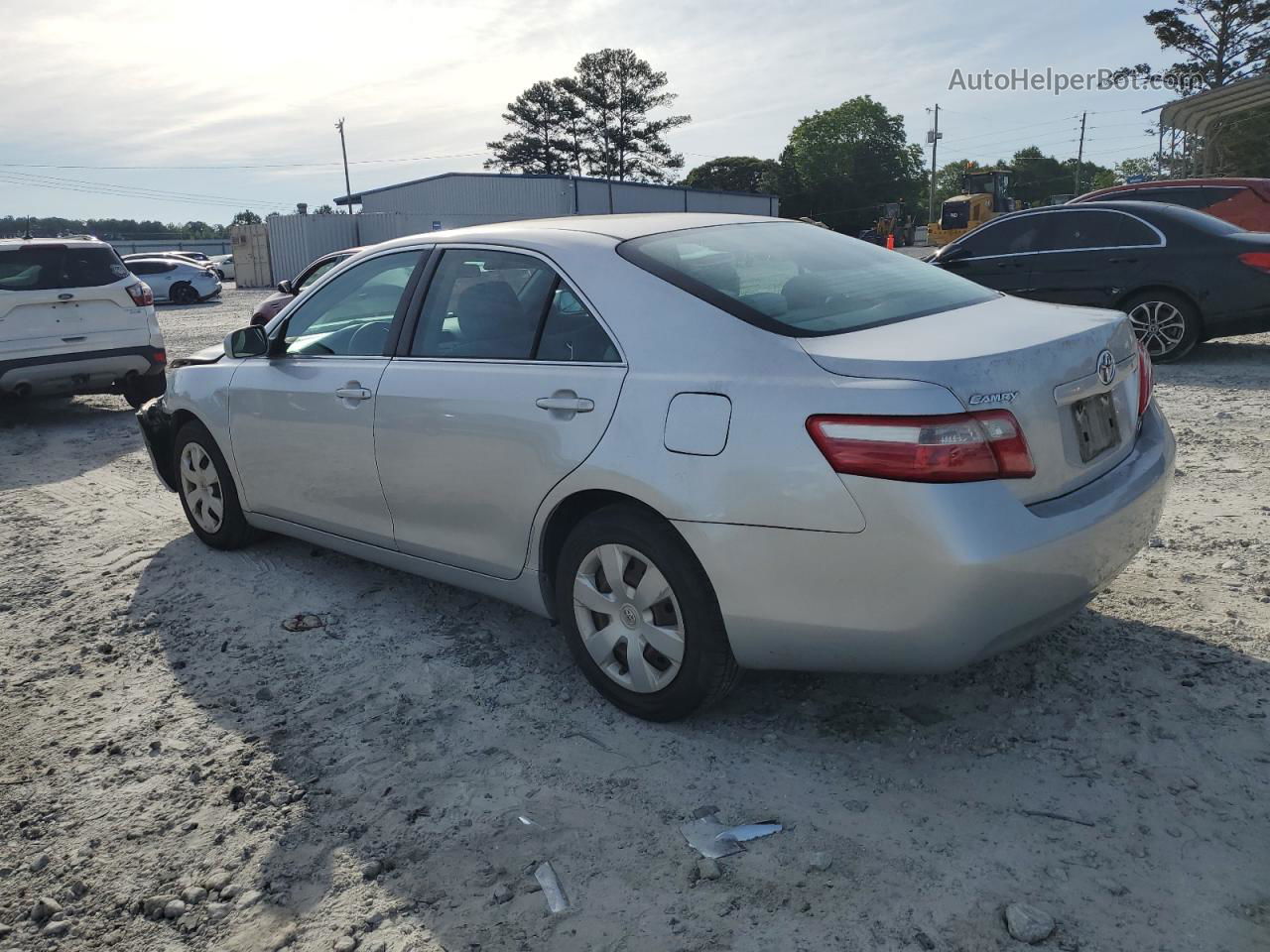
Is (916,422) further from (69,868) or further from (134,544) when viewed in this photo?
(134,544)

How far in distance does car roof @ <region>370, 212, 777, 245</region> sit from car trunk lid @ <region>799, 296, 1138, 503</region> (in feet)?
3.26

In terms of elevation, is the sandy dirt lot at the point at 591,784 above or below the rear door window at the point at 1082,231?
below

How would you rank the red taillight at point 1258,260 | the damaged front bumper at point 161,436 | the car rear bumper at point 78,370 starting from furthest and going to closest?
1. the car rear bumper at point 78,370
2. the red taillight at point 1258,260
3. the damaged front bumper at point 161,436

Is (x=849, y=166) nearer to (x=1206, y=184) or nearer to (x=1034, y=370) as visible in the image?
(x=1206, y=184)

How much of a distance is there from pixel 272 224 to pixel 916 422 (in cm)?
4139

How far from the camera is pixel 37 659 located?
163 inches

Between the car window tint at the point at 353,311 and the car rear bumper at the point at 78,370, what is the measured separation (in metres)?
5.77

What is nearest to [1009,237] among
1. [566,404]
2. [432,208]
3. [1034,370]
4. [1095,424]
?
[1095,424]

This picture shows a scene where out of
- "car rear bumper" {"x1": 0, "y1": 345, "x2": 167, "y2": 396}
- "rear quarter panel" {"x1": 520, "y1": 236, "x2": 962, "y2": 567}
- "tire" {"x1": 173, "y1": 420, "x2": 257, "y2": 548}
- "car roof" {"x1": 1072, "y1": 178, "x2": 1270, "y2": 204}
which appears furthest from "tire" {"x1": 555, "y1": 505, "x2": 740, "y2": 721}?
"car roof" {"x1": 1072, "y1": 178, "x2": 1270, "y2": 204}

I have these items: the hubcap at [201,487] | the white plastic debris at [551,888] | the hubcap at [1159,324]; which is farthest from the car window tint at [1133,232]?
the white plastic debris at [551,888]

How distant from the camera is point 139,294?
9789mm

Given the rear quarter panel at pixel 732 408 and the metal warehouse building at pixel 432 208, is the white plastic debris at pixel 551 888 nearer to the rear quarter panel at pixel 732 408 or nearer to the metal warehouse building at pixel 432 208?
the rear quarter panel at pixel 732 408

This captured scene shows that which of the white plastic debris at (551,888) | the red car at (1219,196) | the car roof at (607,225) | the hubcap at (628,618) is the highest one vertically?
the red car at (1219,196)

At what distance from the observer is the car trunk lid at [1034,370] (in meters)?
2.69
